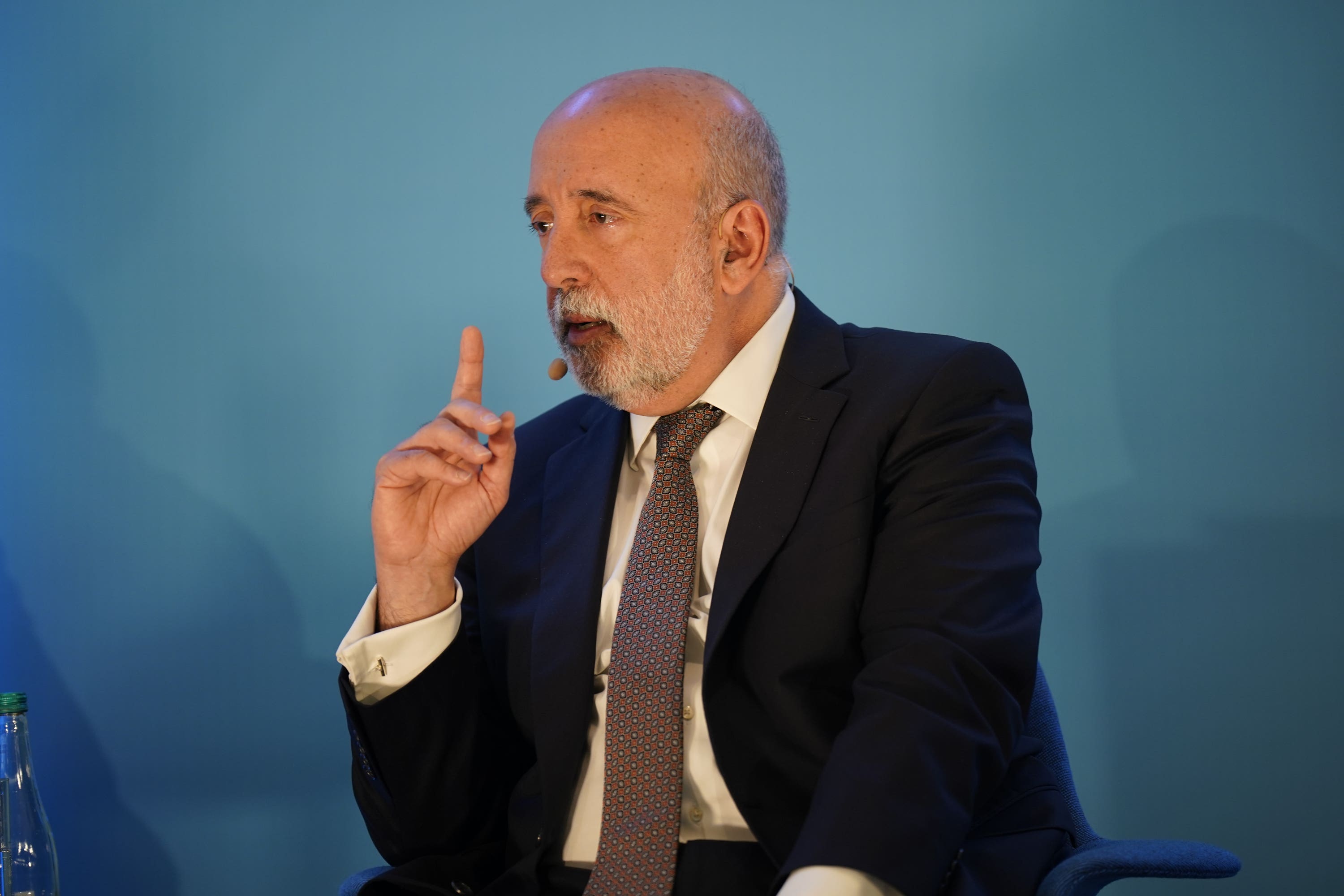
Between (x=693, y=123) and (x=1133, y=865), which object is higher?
(x=693, y=123)

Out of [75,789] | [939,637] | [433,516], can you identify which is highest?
[433,516]

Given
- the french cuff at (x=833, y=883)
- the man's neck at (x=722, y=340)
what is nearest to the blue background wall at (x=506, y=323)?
the man's neck at (x=722, y=340)

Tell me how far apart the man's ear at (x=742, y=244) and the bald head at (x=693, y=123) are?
2 centimetres

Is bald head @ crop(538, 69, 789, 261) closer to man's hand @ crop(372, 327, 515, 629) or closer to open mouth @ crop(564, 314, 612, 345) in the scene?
open mouth @ crop(564, 314, 612, 345)

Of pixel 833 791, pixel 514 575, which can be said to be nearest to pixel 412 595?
pixel 514 575

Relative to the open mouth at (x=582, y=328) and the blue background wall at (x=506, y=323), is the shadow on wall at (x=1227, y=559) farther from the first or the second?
the open mouth at (x=582, y=328)

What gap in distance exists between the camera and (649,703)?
1612 millimetres

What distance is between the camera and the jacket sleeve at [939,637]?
1.28 metres

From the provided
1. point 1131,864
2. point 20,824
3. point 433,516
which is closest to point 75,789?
point 20,824

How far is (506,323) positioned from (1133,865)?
179 cm

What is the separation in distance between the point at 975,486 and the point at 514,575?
0.77m

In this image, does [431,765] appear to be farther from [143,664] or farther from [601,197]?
[143,664]

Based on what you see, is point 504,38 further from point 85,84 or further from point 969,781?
point 969,781

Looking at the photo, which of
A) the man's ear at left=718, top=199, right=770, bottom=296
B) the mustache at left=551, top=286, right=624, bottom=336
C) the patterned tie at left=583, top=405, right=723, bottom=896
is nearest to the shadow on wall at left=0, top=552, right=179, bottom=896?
the patterned tie at left=583, top=405, right=723, bottom=896
